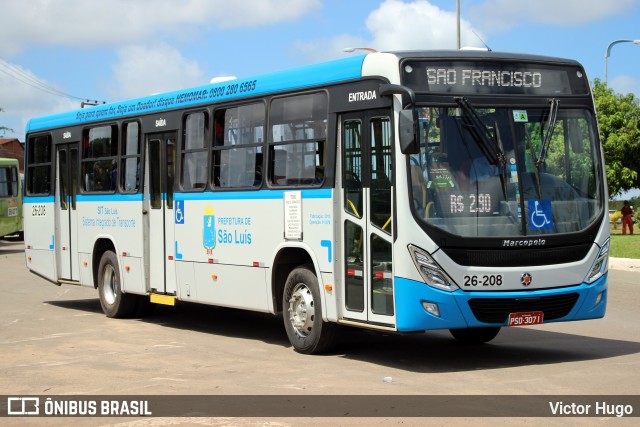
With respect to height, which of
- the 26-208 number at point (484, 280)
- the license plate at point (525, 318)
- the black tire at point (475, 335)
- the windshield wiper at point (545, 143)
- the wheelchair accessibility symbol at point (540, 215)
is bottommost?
the black tire at point (475, 335)

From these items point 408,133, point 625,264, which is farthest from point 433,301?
point 625,264

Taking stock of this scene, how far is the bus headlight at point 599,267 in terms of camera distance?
1145 centimetres

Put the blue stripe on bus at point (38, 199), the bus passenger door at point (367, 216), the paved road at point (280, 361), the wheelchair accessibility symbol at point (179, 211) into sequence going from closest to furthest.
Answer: the paved road at point (280, 361) → the bus passenger door at point (367, 216) → the wheelchair accessibility symbol at point (179, 211) → the blue stripe on bus at point (38, 199)

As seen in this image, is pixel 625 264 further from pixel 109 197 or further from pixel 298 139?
pixel 298 139

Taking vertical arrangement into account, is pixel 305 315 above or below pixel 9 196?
below

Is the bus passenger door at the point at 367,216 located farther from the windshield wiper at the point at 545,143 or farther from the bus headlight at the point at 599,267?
the bus headlight at the point at 599,267

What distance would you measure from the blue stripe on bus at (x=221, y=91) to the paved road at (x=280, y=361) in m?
3.14

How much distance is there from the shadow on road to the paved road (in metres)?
0.01

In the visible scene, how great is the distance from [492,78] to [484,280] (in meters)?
2.12

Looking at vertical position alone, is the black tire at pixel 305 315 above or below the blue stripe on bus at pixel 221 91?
below

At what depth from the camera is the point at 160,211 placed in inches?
618

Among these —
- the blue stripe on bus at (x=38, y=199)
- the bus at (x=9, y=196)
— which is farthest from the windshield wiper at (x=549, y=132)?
the bus at (x=9, y=196)

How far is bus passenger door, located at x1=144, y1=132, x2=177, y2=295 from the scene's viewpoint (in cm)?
1541

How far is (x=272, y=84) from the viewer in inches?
516
